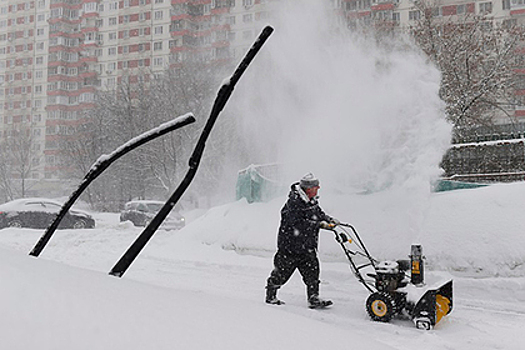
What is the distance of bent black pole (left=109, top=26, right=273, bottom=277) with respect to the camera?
5.83 ft

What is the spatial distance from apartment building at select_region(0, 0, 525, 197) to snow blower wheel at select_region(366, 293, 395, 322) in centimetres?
4933

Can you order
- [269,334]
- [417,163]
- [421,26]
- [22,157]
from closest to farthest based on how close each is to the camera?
[269,334]
[417,163]
[421,26]
[22,157]

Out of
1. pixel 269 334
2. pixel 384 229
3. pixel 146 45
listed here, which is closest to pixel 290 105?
pixel 384 229

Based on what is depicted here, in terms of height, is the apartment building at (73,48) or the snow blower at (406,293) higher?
the apartment building at (73,48)

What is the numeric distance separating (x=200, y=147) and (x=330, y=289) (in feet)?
19.2

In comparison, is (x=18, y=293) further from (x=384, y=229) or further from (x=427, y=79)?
(x=427, y=79)

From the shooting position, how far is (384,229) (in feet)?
28.9

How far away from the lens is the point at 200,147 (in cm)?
186

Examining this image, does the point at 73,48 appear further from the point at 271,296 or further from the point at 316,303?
the point at 316,303

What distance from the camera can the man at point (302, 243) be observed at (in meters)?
5.96

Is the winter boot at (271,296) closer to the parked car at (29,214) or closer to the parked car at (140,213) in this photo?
the parked car at (29,214)

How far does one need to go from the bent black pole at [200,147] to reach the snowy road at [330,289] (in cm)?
50

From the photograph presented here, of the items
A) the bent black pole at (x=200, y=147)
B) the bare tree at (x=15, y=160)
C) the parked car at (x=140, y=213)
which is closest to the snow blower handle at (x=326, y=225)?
the bent black pole at (x=200, y=147)

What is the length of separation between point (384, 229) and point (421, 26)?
14.4 metres
